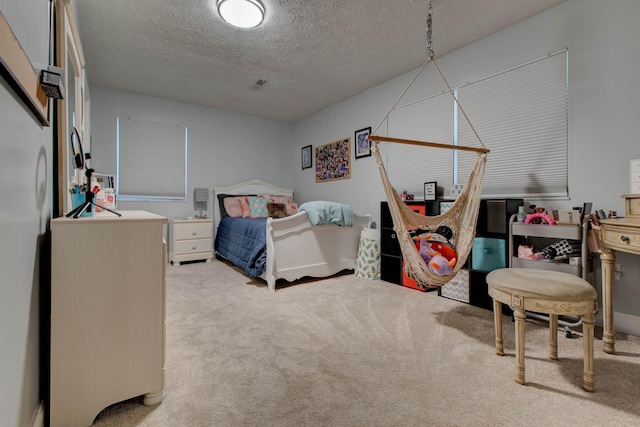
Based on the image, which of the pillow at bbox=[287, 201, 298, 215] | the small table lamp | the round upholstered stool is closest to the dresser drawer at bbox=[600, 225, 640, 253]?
the round upholstered stool

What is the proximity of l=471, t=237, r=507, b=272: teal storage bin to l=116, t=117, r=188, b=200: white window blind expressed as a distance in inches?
164

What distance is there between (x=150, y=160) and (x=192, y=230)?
1.24 metres

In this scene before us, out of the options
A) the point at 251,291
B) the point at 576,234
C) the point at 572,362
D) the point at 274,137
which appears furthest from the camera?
the point at 274,137

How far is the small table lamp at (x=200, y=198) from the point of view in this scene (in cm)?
479

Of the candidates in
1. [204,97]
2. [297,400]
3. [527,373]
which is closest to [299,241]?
[297,400]

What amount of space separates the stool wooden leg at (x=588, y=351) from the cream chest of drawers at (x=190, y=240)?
14.2 feet

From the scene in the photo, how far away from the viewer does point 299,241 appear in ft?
10.9

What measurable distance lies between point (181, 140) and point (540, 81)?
4.62 m

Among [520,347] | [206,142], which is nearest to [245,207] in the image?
[206,142]

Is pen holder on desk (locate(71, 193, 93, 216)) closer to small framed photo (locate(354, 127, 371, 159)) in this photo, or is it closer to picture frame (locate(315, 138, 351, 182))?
small framed photo (locate(354, 127, 371, 159))

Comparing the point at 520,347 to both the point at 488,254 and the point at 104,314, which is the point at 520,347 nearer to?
the point at 488,254

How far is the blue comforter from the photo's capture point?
3266mm

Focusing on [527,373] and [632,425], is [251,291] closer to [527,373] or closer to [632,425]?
[527,373]

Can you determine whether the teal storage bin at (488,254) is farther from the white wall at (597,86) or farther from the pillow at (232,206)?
the pillow at (232,206)
